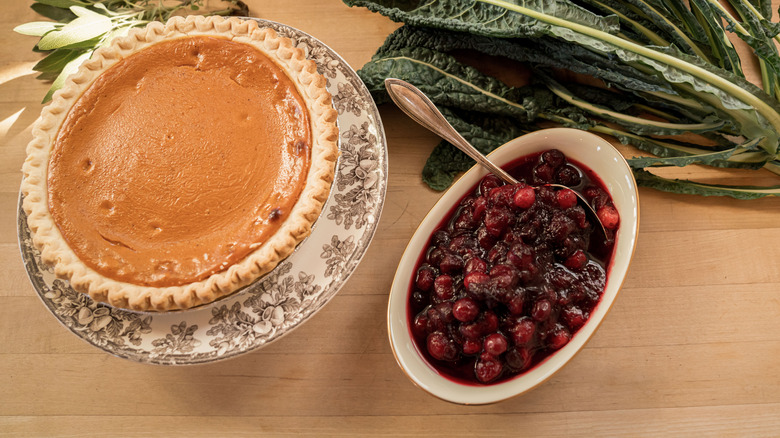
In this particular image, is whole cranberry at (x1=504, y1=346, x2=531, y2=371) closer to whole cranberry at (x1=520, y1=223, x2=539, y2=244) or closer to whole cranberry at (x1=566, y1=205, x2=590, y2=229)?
whole cranberry at (x1=520, y1=223, x2=539, y2=244)

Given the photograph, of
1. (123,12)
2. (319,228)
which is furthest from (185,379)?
(123,12)

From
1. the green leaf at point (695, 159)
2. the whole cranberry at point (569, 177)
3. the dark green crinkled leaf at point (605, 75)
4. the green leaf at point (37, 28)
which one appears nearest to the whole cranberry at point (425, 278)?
the dark green crinkled leaf at point (605, 75)

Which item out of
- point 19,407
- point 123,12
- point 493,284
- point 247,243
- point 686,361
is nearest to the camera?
point 493,284

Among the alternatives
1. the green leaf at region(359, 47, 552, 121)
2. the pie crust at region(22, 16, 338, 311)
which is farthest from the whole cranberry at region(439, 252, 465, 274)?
the green leaf at region(359, 47, 552, 121)

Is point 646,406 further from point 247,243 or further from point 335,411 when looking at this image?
point 247,243

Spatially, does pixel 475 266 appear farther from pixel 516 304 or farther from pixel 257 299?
pixel 257 299

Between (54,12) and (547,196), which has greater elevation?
(54,12)

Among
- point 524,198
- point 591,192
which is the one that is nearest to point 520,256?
point 524,198
